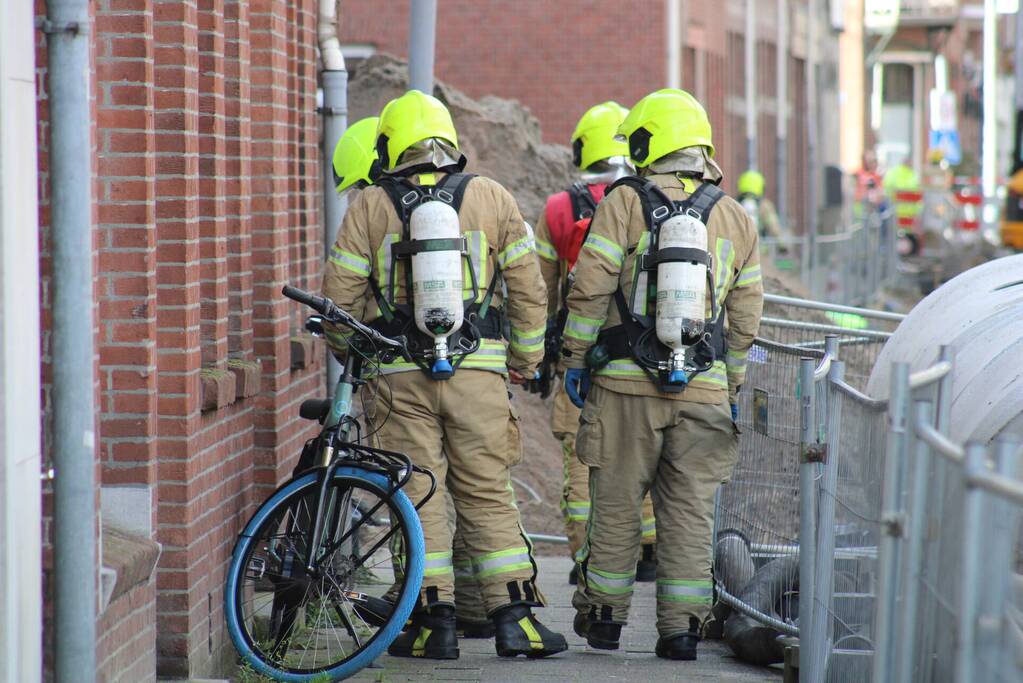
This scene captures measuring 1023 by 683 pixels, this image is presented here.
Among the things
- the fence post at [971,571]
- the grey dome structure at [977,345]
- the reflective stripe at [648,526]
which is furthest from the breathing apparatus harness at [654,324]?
the fence post at [971,571]

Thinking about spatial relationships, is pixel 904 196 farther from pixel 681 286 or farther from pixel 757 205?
pixel 681 286

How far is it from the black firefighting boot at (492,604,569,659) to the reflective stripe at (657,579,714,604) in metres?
0.46

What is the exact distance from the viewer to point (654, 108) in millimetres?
6609

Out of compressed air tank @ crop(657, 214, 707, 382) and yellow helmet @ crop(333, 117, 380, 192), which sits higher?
yellow helmet @ crop(333, 117, 380, 192)

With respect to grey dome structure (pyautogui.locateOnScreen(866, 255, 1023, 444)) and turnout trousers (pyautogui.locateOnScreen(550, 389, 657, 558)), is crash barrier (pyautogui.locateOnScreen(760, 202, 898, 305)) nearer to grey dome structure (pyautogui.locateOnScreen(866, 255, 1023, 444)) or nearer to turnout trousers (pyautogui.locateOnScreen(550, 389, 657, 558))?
turnout trousers (pyautogui.locateOnScreen(550, 389, 657, 558))

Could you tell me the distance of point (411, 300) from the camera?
632cm

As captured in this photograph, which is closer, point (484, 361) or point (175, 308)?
point (175, 308)

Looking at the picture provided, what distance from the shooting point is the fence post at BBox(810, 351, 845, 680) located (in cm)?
520

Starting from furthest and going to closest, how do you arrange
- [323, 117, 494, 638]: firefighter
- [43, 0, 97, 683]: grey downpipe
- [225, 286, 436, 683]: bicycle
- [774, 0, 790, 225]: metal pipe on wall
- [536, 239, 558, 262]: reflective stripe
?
[774, 0, 790, 225]: metal pipe on wall
[536, 239, 558, 262]: reflective stripe
[323, 117, 494, 638]: firefighter
[225, 286, 436, 683]: bicycle
[43, 0, 97, 683]: grey downpipe

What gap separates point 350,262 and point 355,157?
80cm

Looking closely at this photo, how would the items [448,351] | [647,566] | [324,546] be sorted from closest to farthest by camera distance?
[324,546] < [448,351] < [647,566]

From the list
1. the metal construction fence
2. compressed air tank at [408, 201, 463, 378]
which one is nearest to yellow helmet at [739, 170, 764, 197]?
the metal construction fence

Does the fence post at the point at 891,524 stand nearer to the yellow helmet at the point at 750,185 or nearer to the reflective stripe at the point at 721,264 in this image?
the reflective stripe at the point at 721,264

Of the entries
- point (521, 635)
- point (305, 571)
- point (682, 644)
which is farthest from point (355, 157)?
point (682, 644)
